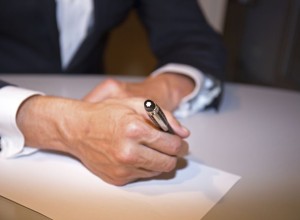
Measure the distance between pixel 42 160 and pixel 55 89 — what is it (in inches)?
12.2

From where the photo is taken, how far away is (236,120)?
742 millimetres

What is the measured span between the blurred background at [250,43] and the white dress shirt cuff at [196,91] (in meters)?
0.62

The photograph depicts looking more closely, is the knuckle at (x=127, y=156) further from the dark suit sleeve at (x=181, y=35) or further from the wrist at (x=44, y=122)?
the dark suit sleeve at (x=181, y=35)

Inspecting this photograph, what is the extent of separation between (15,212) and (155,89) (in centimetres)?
38

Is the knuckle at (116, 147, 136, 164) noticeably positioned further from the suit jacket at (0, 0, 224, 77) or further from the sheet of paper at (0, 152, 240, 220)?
the suit jacket at (0, 0, 224, 77)

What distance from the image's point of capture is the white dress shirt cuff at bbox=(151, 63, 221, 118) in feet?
2.51

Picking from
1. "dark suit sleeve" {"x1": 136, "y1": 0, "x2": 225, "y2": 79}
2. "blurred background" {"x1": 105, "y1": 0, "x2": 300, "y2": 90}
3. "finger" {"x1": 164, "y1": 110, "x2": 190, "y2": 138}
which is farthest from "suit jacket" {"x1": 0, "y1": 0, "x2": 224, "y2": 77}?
"blurred background" {"x1": 105, "y1": 0, "x2": 300, "y2": 90}

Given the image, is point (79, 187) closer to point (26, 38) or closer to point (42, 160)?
point (42, 160)

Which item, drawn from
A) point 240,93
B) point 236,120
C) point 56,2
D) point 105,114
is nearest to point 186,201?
point 105,114

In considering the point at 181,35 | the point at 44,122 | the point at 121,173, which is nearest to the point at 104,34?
the point at 181,35

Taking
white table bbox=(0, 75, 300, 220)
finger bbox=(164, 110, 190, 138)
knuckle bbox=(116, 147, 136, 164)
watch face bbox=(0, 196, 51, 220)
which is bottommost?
white table bbox=(0, 75, 300, 220)

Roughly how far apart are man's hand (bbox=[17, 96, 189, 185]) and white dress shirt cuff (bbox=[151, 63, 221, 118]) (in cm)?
21

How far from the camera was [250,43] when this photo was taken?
145 cm

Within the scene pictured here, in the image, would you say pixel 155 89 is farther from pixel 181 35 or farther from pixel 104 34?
pixel 104 34
